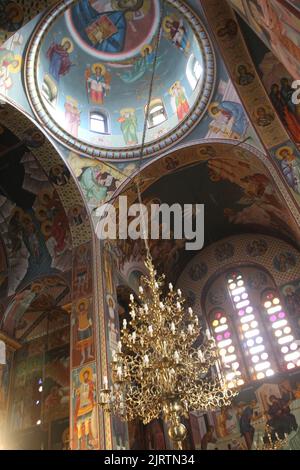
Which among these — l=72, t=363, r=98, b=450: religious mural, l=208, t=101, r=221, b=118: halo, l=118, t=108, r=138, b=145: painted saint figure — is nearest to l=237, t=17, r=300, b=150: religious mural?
l=208, t=101, r=221, b=118: halo

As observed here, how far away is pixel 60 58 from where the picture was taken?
11.0 m

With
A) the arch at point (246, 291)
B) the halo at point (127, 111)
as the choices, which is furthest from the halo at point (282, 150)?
the halo at point (127, 111)

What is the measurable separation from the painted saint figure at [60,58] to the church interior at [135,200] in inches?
1.6

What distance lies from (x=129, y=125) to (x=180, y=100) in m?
1.61

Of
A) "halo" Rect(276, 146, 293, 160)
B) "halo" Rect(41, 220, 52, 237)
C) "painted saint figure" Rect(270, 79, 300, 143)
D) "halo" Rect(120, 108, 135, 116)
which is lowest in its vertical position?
"halo" Rect(276, 146, 293, 160)

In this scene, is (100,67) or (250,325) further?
(250,325)

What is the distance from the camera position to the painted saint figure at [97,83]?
39.2 ft

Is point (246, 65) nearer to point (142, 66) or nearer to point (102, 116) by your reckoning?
point (142, 66)

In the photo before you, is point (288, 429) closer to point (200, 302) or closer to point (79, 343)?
point (200, 302)

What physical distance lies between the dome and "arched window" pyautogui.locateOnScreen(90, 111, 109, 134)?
0.03 meters

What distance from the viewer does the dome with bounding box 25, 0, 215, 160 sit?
10.1 metres

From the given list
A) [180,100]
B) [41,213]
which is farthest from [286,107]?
[41,213]

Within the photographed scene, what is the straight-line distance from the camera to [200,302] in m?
13.3

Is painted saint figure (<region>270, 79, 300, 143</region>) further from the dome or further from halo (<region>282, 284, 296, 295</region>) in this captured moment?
halo (<region>282, 284, 296, 295</region>)
